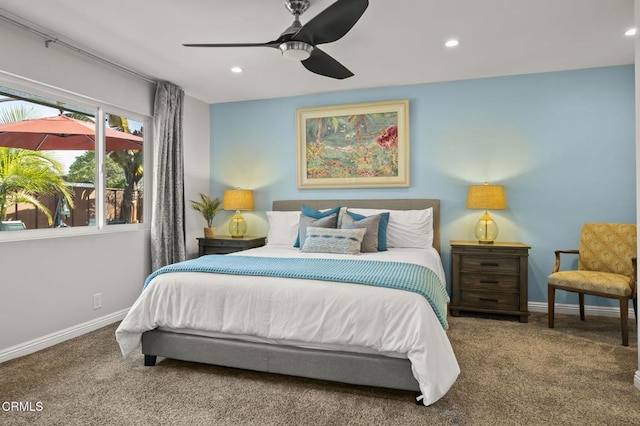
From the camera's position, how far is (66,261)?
132 inches

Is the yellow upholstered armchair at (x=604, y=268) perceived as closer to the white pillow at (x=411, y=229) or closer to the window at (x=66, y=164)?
the white pillow at (x=411, y=229)

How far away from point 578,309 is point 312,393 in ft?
10.5

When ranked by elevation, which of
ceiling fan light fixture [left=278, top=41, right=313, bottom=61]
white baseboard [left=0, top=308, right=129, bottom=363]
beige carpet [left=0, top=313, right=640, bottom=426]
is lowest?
beige carpet [left=0, top=313, right=640, bottom=426]

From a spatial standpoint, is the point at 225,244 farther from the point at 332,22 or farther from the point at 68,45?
the point at 332,22

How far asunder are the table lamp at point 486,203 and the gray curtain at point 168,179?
10.6 ft

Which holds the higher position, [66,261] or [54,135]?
[54,135]

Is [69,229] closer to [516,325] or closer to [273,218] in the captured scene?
[273,218]

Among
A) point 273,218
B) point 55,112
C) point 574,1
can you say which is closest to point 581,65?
point 574,1

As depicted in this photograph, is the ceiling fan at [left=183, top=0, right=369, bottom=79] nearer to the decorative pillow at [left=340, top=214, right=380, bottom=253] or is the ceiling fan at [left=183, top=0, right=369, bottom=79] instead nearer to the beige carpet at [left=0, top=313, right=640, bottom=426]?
the decorative pillow at [left=340, top=214, right=380, bottom=253]

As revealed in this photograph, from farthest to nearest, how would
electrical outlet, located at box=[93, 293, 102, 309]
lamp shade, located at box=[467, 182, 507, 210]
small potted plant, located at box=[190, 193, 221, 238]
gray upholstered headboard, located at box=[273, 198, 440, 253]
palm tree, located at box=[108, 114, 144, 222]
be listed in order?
1. small potted plant, located at box=[190, 193, 221, 238]
2. gray upholstered headboard, located at box=[273, 198, 440, 253]
3. palm tree, located at box=[108, 114, 144, 222]
4. lamp shade, located at box=[467, 182, 507, 210]
5. electrical outlet, located at box=[93, 293, 102, 309]

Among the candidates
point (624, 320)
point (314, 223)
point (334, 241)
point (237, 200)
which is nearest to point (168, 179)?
point (237, 200)

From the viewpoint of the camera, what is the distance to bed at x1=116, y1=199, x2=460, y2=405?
2.15 m

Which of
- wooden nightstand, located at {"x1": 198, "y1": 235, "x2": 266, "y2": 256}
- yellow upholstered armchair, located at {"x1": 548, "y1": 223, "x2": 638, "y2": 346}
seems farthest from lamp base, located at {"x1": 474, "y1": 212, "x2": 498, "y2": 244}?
wooden nightstand, located at {"x1": 198, "y1": 235, "x2": 266, "y2": 256}

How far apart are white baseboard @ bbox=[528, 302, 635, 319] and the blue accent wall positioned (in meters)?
0.06
